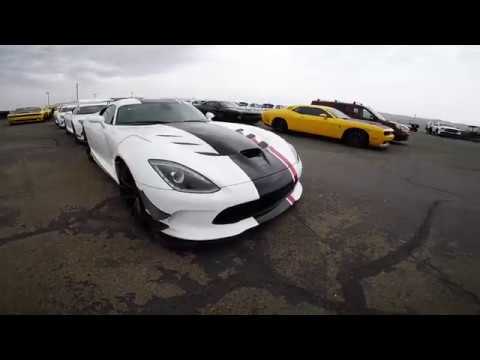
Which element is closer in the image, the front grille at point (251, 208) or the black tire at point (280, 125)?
the front grille at point (251, 208)

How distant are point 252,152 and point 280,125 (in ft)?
23.0

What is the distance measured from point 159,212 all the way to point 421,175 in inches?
205

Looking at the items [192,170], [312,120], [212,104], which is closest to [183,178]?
[192,170]

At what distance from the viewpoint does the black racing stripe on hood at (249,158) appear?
6.99 ft

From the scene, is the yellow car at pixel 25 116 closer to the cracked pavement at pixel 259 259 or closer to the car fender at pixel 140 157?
the cracked pavement at pixel 259 259

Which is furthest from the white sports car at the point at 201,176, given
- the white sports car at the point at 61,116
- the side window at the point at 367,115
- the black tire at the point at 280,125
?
the white sports car at the point at 61,116

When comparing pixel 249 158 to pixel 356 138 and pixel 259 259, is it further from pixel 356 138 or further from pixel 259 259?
pixel 356 138

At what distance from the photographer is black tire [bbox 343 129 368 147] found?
693 cm

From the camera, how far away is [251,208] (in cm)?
204
